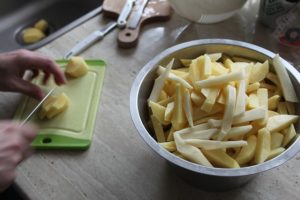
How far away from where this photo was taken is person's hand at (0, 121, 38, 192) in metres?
0.54

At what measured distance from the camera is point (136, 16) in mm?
933

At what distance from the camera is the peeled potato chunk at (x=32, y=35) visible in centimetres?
118

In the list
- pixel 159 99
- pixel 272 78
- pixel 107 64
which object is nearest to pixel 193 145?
pixel 159 99

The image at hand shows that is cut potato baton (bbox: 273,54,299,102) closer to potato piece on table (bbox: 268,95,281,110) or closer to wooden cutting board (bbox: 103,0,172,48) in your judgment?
potato piece on table (bbox: 268,95,281,110)

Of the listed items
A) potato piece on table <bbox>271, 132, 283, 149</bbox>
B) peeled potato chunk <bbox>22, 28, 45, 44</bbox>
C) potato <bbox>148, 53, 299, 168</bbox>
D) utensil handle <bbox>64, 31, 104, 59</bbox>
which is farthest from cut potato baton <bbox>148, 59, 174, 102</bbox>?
peeled potato chunk <bbox>22, 28, 45, 44</bbox>

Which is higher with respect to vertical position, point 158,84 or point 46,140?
point 158,84

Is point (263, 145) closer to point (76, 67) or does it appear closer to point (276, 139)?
point (276, 139)

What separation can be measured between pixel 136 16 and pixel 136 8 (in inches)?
1.7

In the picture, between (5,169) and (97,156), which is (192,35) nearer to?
(97,156)

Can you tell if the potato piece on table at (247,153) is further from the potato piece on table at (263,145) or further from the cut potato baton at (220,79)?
the cut potato baton at (220,79)

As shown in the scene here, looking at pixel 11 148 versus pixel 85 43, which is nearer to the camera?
pixel 11 148

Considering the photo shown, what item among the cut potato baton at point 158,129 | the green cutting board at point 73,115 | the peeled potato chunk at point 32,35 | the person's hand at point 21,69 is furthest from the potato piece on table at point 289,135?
the peeled potato chunk at point 32,35

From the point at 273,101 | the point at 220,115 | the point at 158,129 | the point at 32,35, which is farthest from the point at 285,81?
the point at 32,35

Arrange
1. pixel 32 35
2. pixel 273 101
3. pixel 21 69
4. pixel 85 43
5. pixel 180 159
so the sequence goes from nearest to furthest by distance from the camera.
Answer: pixel 180 159
pixel 273 101
pixel 21 69
pixel 85 43
pixel 32 35
